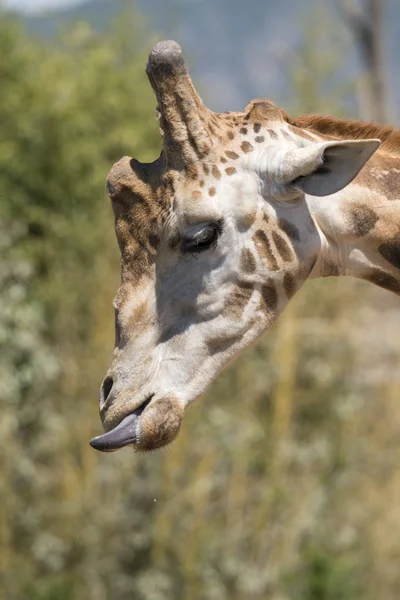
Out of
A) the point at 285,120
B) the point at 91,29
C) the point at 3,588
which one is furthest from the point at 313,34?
the point at 285,120

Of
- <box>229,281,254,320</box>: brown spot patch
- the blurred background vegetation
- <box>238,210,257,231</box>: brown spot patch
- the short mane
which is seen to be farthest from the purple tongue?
the blurred background vegetation

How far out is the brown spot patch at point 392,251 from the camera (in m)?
3.96

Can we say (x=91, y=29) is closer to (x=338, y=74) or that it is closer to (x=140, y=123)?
(x=140, y=123)

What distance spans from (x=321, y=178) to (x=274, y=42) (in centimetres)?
874

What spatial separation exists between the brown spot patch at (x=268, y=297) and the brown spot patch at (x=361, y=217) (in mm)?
344

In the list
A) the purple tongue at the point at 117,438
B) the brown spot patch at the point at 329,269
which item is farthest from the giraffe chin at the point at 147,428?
the brown spot patch at the point at 329,269

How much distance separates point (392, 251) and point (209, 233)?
0.65 meters

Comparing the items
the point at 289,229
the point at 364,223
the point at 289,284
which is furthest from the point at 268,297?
the point at 364,223

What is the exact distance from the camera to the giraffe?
375cm

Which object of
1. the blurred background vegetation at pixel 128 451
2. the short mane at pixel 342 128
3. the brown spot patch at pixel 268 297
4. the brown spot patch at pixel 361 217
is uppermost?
the short mane at pixel 342 128

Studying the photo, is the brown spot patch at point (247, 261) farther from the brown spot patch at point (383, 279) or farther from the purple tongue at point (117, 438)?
the purple tongue at point (117, 438)

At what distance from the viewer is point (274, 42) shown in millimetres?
12156

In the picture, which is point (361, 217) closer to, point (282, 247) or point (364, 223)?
point (364, 223)

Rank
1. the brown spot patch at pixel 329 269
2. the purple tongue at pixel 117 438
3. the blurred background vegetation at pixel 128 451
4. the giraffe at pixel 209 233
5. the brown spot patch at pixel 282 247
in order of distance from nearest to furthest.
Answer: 1. the purple tongue at pixel 117 438
2. the giraffe at pixel 209 233
3. the brown spot patch at pixel 282 247
4. the brown spot patch at pixel 329 269
5. the blurred background vegetation at pixel 128 451
